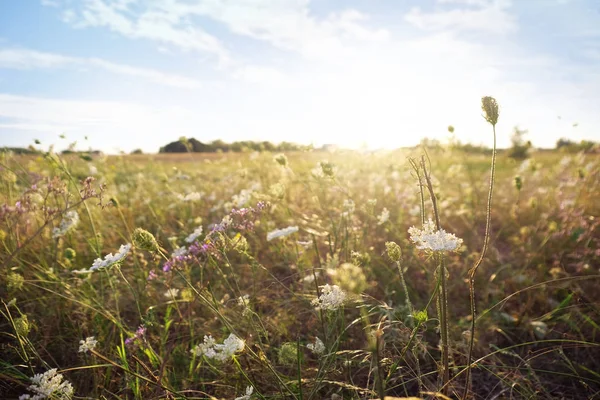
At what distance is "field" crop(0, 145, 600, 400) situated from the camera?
1395 millimetres

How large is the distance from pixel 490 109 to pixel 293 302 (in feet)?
5.28

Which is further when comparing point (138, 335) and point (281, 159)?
point (281, 159)

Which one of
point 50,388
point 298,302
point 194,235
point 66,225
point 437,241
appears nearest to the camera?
point 437,241

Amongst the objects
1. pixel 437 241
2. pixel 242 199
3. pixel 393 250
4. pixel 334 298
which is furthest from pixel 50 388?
pixel 242 199

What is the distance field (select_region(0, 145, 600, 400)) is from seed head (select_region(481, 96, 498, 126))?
235 millimetres

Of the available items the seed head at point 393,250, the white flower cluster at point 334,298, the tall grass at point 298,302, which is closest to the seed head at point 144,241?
the tall grass at point 298,302

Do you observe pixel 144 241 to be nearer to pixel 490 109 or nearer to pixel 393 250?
pixel 393 250

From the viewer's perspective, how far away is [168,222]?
3941 millimetres

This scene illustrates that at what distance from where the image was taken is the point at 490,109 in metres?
1.21

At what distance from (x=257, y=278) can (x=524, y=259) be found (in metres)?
2.14

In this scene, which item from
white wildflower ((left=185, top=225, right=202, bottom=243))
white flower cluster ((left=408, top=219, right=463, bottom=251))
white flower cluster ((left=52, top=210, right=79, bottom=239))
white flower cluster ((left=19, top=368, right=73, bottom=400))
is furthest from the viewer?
white flower cluster ((left=52, top=210, right=79, bottom=239))

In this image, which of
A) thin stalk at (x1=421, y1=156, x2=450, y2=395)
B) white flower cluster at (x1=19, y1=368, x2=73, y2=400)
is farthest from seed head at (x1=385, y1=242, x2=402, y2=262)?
white flower cluster at (x1=19, y1=368, x2=73, y2=400)

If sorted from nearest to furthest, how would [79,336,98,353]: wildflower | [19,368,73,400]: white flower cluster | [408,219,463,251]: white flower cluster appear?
[408,219,463,251]: white flower cluster
[19,368,73,400]: white flower cluster
[79,336,98,353]: wildflower

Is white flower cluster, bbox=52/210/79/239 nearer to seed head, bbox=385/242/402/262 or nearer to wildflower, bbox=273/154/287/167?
wildflower, bbox=273/154/287/167
